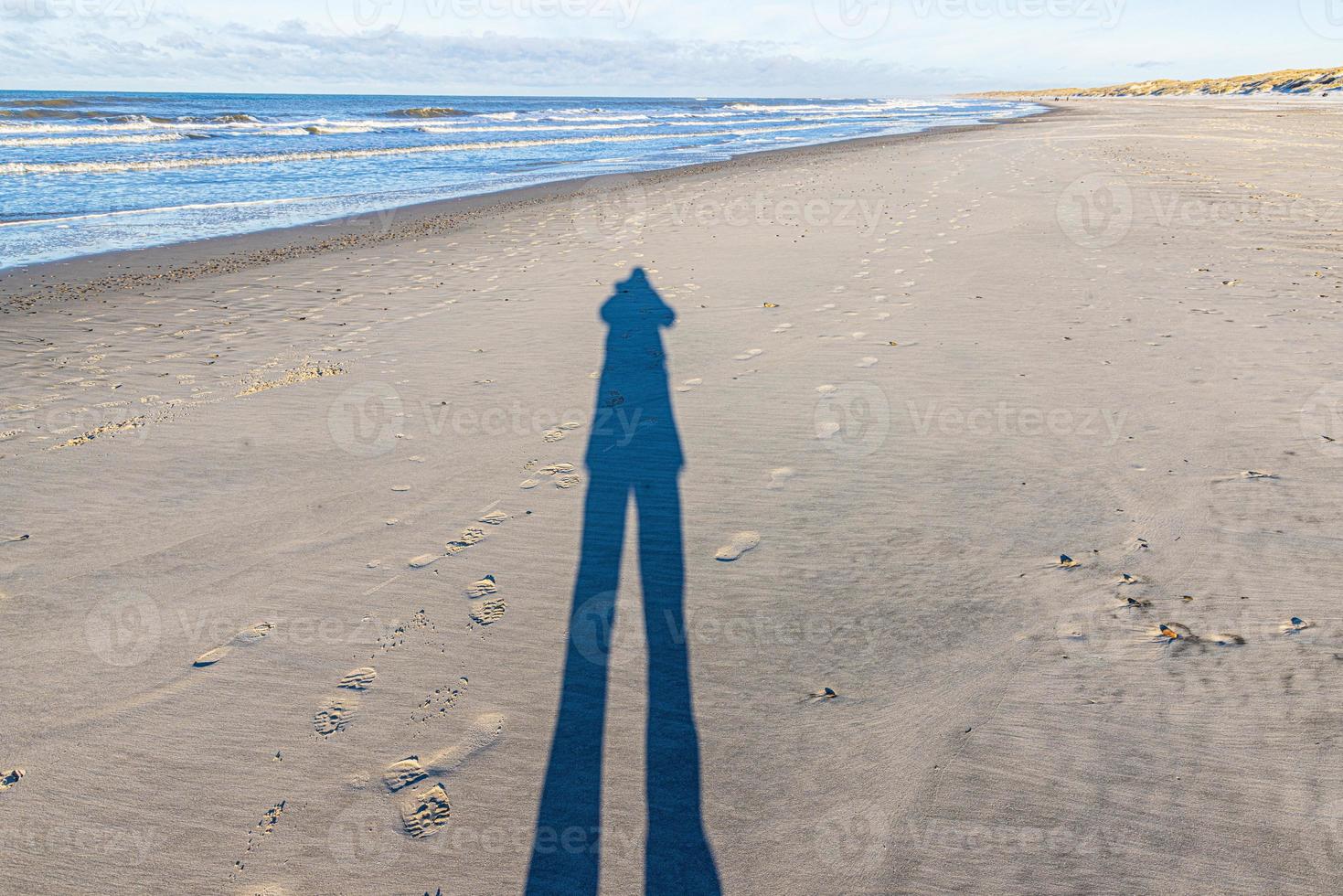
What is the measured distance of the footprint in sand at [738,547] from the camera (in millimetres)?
3645

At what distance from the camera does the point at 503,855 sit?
2230 millimetres

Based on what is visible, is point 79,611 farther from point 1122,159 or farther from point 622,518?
A: point 1122,159

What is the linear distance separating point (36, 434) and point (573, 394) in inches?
144

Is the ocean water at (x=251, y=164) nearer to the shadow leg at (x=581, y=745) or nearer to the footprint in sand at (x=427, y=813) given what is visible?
the shadow leg at (x=581, y=745)

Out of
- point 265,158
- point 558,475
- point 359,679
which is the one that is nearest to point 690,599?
point 359,679

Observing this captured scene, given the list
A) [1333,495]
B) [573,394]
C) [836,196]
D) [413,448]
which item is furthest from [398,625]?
[836,196]

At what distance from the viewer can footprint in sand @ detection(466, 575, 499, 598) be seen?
3418 mm

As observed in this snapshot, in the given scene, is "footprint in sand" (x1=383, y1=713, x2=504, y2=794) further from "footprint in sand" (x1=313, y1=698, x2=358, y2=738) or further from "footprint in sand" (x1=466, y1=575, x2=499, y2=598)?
"footprint in sand" (x1=466, y1=575, x2=499, y2=598)

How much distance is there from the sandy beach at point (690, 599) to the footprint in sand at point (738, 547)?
0.02 metres

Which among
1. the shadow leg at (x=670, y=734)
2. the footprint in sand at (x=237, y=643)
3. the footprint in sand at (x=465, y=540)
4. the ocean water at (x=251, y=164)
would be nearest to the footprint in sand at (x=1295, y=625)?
the shadow leg at (x=670, y=734)

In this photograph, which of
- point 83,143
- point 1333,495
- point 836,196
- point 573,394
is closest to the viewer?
point 1333,495

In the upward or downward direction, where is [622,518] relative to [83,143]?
downward

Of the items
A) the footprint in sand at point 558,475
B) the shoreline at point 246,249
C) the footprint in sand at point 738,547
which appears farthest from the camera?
the shoreline at point 246,249

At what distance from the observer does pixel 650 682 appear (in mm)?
2875
